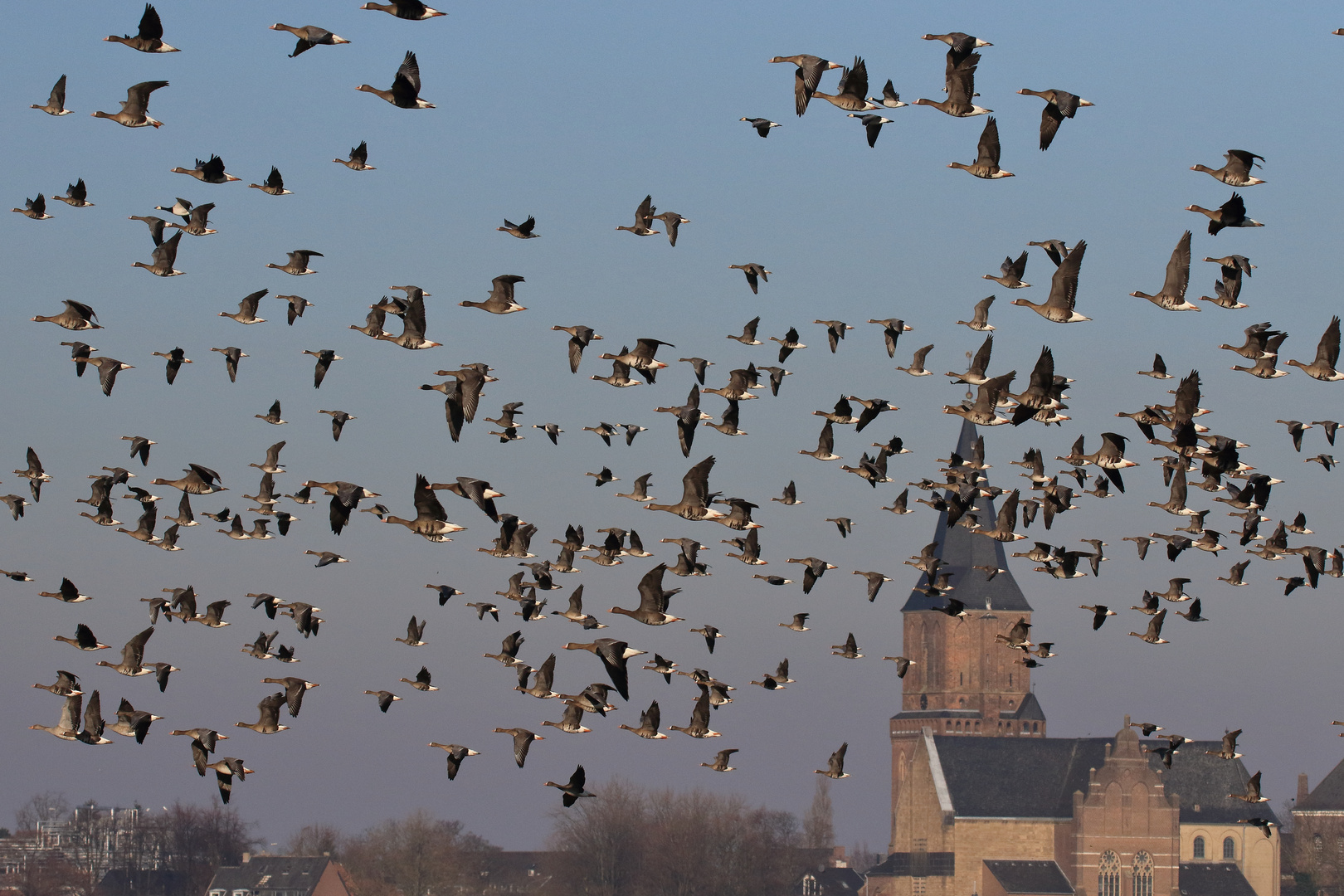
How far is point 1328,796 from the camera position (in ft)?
545

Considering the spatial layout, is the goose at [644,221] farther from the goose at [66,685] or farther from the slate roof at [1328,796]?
the slate roof at [1328,796]

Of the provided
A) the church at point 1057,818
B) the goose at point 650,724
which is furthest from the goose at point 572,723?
the church at point 1057,818

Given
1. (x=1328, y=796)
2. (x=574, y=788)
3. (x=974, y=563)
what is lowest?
(x=574, y=788)

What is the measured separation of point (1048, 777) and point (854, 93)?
123695mm

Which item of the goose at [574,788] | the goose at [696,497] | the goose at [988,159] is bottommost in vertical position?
the goose at [574,788]

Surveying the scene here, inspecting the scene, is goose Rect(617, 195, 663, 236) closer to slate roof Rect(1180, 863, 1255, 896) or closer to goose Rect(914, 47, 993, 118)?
goose Rect(914, 47, 993, 118)

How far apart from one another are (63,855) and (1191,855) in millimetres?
79927

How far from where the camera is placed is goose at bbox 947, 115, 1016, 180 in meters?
34.7

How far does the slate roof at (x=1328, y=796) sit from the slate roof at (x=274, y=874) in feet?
243

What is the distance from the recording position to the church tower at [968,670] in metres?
163

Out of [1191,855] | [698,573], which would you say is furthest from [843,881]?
[698,573]

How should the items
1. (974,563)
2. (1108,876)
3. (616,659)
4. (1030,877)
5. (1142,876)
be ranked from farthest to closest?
(974,563) → (1030,877) → (1108,876) → (1142,876) → (616,659)

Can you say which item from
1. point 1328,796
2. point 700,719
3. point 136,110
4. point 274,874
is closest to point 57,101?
point 136,110

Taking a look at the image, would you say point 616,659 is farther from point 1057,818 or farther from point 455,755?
point 1057,818
